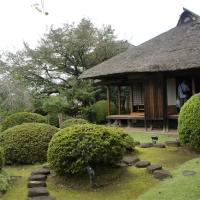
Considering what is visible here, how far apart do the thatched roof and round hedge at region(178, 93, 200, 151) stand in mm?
4564

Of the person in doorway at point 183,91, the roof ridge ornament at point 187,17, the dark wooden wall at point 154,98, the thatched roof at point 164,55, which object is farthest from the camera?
the roof ridge ornament at point 187,17

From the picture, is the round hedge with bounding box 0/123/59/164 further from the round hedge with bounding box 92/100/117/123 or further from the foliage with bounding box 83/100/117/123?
the round hedge with bounding box 92/100/117/123

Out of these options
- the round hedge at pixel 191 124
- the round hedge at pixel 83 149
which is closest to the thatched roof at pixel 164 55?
the round hedge at pixel 191 124

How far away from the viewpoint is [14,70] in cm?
2727

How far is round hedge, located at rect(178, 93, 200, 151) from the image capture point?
962 centimetres

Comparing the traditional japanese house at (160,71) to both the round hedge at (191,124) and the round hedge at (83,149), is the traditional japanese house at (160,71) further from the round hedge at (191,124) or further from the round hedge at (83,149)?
the round hedge at (83,149)

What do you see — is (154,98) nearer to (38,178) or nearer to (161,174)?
(161,174)

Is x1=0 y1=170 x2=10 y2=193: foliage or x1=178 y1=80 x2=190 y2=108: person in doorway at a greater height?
x1=178 y1=80 x2=190 y2=108: person in doorway

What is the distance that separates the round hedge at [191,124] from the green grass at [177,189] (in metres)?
2.08

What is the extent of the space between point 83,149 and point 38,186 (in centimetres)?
114

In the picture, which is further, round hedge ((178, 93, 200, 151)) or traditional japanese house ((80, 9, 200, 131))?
traditional japanese house ((80, 9, 200, 131))

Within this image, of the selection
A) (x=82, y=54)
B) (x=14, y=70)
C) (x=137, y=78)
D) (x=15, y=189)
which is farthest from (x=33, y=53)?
(x=15, y=189)

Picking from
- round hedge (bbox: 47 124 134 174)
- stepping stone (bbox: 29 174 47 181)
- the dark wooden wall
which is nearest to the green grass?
round hedge (bbox: 47 124 134 174)

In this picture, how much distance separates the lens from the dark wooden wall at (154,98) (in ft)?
54.0
